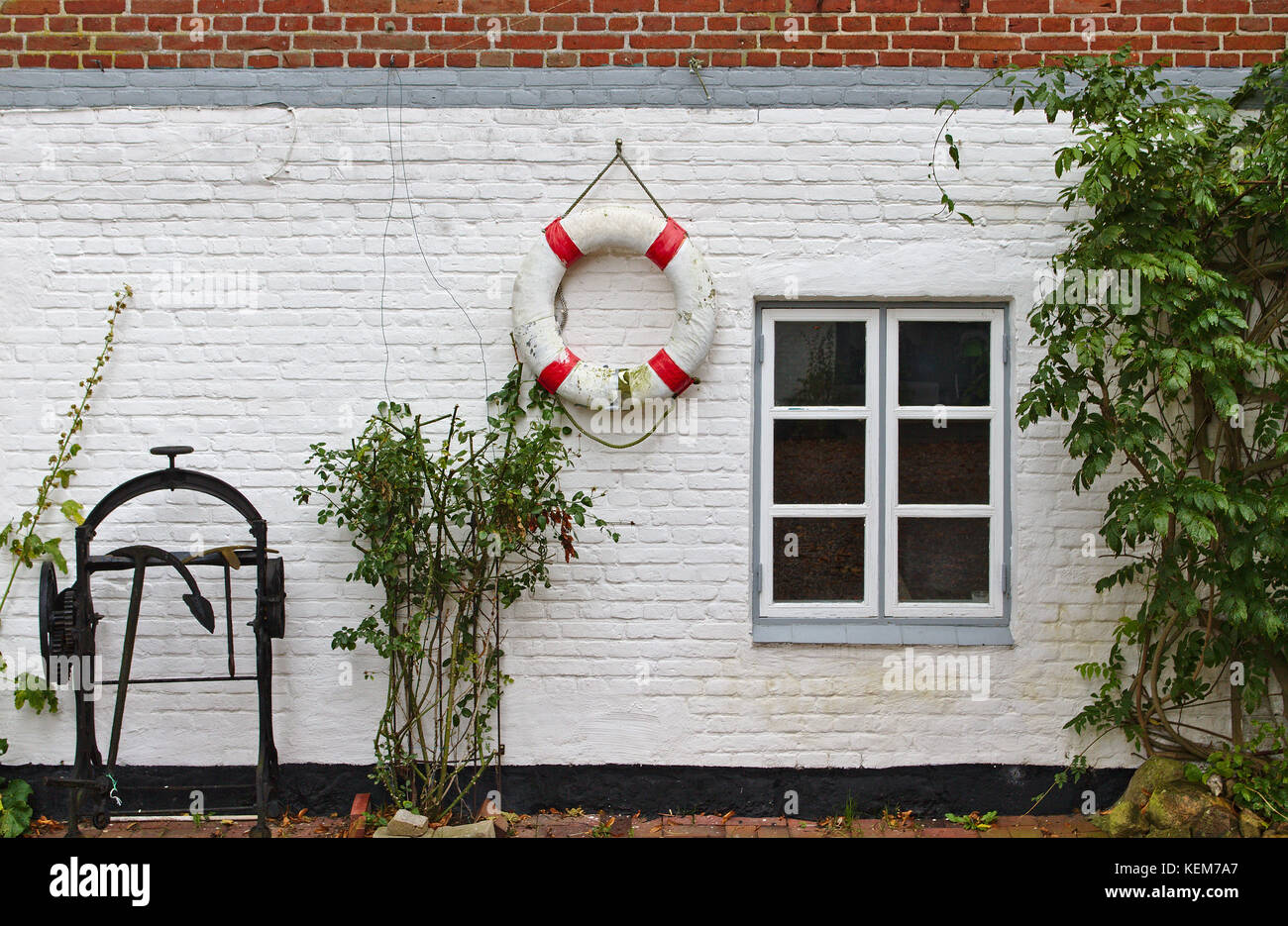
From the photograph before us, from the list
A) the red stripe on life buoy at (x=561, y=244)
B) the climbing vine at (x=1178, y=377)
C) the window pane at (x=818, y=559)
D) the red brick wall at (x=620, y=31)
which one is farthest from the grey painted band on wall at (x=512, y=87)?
the window pane at (x=818, y=559)

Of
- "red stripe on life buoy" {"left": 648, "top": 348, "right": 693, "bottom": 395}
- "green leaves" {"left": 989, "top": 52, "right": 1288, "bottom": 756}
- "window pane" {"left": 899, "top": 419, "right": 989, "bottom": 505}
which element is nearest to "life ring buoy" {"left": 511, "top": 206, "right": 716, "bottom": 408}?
"red stripe on life buoy" {"left": 648, "top": 348, "right": 693, "bottom": 395}

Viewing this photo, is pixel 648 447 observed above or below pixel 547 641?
above

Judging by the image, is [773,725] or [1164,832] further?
[773,725]

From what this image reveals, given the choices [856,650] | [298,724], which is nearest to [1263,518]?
[856,650]

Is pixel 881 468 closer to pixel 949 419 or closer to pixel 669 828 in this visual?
pixel 949 419

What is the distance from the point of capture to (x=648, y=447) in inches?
158

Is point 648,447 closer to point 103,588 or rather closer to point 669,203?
point 669,203

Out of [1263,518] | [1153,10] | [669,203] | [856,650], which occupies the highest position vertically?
[1153,10]

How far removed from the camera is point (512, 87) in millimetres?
4016

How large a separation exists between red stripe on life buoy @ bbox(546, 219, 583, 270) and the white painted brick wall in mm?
135

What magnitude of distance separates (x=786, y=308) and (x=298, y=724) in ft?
8.54

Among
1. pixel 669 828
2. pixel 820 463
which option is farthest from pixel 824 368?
pixel 669 828

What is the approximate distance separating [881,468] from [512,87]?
7.04 ft

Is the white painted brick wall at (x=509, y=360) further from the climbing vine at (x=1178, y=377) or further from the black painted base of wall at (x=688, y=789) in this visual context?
the climbing vine at (x=1178, y=377)
